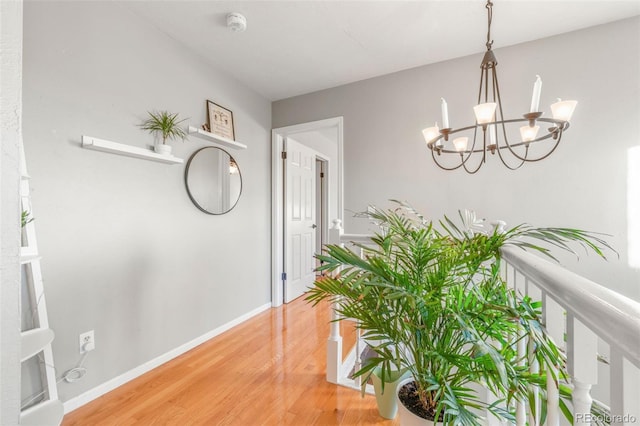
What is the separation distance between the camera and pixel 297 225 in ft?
11.7

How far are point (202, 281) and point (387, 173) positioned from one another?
1961 mm

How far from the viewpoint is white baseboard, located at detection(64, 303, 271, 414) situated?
157 cm

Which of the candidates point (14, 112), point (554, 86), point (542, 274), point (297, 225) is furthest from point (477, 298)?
point (297, 225)

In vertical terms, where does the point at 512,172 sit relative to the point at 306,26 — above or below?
below

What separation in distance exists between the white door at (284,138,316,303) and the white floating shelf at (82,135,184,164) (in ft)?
4.99

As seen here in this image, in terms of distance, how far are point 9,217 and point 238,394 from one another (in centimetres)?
166

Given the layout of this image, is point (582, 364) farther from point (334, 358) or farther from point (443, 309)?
point (334, 358)

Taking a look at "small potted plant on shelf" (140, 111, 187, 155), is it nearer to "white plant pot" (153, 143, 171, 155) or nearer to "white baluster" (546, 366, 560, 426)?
"white plant pot" (153, 143, 171, 155)

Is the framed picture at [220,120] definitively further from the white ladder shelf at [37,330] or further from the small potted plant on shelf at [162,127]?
the white ladder shelf at [37,330]

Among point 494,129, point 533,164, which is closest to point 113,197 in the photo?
point 494,129

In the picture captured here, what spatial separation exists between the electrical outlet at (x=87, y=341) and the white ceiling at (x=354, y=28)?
2097 mm

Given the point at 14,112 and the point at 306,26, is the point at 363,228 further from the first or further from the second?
the point at 14,112
